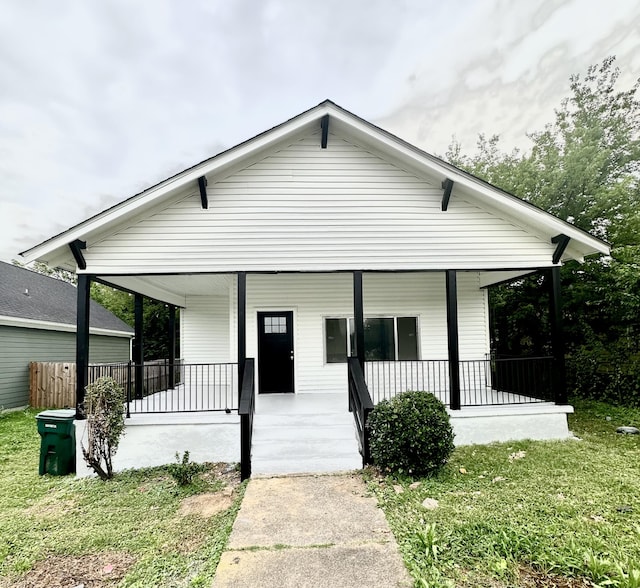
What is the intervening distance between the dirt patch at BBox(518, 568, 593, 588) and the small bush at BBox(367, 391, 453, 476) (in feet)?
6.68

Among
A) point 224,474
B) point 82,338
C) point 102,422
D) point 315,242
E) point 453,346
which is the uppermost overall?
point 315,242

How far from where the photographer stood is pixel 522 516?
393 centimetres

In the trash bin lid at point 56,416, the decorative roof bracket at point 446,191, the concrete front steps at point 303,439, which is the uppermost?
the decorative roof bracket at point 446,191

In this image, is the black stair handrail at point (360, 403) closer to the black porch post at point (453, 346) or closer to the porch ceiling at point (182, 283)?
the black porch post at point (453, 346)

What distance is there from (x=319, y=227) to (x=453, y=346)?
127 inches

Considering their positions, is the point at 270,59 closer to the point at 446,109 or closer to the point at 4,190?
the point at 446,109

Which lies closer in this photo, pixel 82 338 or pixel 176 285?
pixel 82 338

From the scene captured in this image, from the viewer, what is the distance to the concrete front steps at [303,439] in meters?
5.54

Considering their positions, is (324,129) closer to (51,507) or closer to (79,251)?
(79,251)

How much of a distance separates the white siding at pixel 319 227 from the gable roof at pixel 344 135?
0.62 ft

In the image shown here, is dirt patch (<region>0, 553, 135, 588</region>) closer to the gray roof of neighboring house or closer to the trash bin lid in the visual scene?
the trash bin lid

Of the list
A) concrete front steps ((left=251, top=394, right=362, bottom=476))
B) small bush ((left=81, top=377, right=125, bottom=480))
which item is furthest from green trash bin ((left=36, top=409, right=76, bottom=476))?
concrete front steps ((left=251, top=394, right=362, bottom=476))

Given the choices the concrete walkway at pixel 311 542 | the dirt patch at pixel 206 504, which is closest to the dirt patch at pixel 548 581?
the concrete walkway at pixel 311 542

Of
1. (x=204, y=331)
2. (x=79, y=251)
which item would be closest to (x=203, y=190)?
(x=79, y=251)
